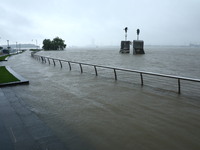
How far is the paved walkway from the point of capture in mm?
3194

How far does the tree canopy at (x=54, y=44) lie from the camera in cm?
13868

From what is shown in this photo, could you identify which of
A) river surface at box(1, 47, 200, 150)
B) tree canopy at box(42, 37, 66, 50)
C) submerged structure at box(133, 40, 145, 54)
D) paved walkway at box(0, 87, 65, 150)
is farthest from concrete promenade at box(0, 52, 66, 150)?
tree canopy at box(42, 37, 66, 50)

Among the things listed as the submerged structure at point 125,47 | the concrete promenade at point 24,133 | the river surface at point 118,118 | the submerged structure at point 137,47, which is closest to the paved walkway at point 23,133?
the concrete promenade at point 24,133

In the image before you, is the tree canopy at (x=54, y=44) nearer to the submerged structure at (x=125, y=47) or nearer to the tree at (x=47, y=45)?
the tree at (x=47, y=45)

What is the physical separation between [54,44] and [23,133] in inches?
5614

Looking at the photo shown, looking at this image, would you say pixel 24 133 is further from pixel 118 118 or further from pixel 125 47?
pixel 125 47

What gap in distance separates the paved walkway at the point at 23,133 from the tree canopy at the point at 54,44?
14038 cm

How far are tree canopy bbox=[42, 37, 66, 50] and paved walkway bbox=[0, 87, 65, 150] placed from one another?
461 feet

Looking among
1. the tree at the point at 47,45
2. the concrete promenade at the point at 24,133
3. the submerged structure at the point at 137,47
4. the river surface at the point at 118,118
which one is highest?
the tree at the point at 47,45

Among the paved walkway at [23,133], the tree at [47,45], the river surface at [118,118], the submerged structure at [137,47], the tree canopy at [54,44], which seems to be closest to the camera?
the paved walkway at [23,133]

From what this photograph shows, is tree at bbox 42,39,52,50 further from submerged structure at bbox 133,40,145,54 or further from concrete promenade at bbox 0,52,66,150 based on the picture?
concrete promenade at bbox 0,52,66,150

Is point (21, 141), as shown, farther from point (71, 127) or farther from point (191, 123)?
point (191, 123)

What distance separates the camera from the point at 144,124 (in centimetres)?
446

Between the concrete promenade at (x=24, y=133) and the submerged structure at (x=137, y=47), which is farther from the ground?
the submerged structure at (x=137, y=47)
